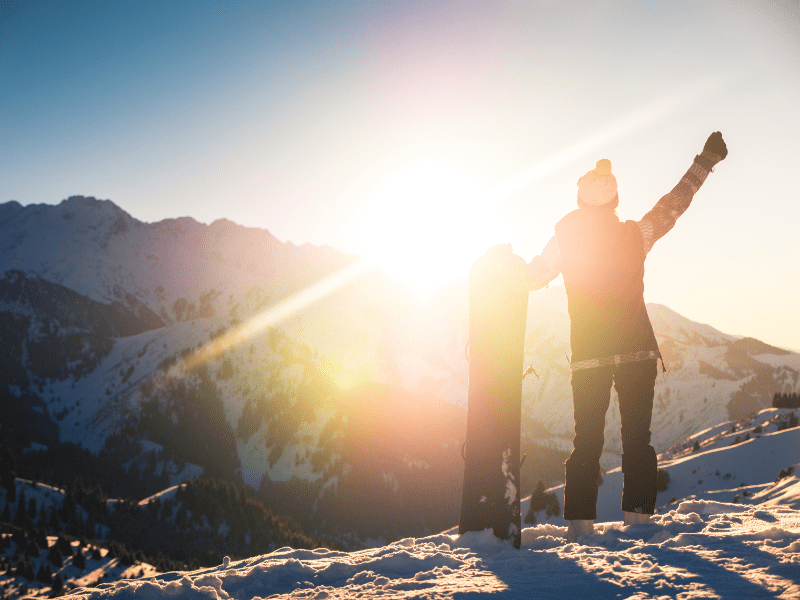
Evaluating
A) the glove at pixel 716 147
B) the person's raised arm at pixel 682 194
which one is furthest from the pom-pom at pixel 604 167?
the glove at pixel 716 147

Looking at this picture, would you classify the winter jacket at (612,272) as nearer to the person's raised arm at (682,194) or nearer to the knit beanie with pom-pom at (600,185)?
the person's raised arm at (682,194)

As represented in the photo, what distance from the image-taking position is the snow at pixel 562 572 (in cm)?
290

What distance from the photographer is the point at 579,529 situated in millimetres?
4887

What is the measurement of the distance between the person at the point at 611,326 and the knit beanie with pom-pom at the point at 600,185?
11mm

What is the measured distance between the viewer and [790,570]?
9.61 ft

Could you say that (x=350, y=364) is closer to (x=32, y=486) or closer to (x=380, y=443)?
(x=380, y=443)

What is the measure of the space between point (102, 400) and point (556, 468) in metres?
182

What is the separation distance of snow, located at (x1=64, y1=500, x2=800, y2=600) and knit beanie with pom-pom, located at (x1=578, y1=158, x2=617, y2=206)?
3.60 m

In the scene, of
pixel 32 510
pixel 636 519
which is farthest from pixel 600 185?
pixel 32 510

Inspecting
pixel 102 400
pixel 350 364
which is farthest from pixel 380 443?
pixel 102 400

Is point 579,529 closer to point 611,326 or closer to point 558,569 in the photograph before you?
point 558,569

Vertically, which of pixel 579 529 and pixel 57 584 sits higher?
pixel 579 529

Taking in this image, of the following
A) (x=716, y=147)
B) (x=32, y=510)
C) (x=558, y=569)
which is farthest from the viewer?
(x=32, y=510)

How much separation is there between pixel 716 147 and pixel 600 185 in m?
1.46
